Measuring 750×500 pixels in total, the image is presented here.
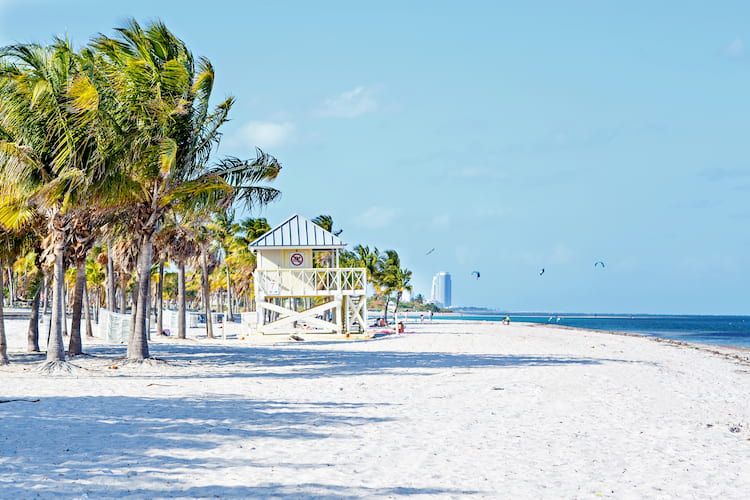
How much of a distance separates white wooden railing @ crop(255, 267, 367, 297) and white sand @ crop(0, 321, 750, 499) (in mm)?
16658

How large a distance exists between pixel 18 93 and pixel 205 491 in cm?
1237

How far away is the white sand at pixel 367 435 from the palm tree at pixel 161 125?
4518 millimetres

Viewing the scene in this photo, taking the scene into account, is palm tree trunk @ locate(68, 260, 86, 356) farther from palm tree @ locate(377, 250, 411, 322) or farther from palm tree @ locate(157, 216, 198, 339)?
palm tree @ locate(377, 250, 411, 322)

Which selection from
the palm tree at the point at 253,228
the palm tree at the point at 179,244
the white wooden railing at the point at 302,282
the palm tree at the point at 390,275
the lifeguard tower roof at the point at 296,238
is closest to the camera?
the palm tree at the point at 179,244

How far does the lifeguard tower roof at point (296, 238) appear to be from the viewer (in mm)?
34312

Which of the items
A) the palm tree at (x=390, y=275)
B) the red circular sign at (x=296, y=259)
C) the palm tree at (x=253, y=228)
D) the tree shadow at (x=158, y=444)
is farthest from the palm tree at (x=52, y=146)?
the palm tree at (x=390, y=275)

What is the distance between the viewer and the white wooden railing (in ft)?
110

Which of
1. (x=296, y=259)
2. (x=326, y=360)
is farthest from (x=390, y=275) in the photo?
(x=326, y=360)

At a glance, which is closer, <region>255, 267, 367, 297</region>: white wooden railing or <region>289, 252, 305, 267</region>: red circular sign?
<region>255, 267, 367, 297</region>: white wooden railing

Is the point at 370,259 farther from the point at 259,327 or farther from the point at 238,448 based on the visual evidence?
the point at 238,448

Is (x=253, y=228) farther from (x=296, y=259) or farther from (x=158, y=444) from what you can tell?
(x=158, y=444)

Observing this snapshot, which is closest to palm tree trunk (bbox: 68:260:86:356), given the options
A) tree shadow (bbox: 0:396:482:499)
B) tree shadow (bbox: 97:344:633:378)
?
tree shadow (bbox: 97:344:633:378)

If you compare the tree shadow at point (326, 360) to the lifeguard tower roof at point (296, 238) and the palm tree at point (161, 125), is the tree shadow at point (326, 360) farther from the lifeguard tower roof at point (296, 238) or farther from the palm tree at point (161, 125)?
the lifeguard tower roof at point (296, 238)

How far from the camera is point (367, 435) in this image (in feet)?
29.3
